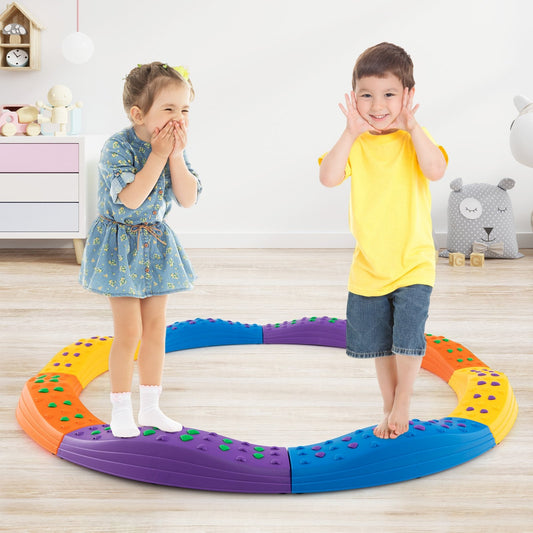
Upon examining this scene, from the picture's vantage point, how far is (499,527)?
1.28 meters

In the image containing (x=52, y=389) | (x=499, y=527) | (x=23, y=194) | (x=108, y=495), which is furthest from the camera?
(x=23, y=194)

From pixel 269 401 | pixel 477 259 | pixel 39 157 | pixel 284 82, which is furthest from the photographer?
pixel 284 82

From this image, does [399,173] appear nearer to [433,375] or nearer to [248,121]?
[433,375]

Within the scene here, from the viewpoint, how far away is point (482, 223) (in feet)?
12.6

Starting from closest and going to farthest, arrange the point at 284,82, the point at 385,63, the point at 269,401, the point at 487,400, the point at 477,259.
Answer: the point at 385,63
the point at 487,400
the point at 269,401
the point at 477,259
the point at 284,82

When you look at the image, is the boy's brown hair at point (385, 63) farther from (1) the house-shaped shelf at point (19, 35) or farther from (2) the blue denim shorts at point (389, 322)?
(1) the house-shaped shelf at point (19, 35)

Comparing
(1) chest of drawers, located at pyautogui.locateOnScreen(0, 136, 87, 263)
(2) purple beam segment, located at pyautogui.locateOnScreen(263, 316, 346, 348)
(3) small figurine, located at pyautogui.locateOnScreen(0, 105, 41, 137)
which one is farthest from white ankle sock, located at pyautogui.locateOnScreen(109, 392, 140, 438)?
(3) small figurine, located at pyautogui.locateOnScreen(0, 105, 41, 137)

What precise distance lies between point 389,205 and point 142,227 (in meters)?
0.48

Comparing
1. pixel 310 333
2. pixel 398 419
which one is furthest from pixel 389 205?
pixel 310 333

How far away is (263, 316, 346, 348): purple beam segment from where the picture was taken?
2312mm

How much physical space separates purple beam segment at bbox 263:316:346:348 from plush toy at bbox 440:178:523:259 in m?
1.68

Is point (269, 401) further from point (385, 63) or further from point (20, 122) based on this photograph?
point (20, 122)

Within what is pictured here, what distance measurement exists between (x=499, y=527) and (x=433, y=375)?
804 millimetres

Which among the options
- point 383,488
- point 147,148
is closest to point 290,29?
point 147,148
